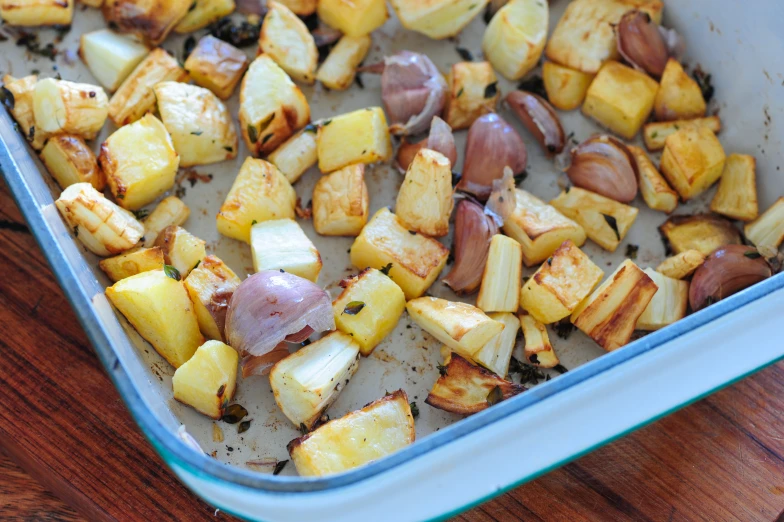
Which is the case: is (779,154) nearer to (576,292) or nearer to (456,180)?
(576,292)

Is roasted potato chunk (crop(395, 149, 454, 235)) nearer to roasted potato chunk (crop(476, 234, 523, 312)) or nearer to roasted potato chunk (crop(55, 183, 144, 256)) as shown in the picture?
roasted potato chunk (crop(476, 234, 523, 312))

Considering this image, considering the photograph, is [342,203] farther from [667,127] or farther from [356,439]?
[667,127]

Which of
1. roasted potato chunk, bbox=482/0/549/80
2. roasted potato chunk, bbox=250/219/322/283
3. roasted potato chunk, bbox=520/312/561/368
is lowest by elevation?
roasted potato chunk, bbox=250/219/322/283

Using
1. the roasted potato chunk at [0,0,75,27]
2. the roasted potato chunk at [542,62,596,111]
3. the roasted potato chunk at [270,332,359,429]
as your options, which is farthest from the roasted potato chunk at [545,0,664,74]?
the roasted potato chunk at [0,0,75,27]

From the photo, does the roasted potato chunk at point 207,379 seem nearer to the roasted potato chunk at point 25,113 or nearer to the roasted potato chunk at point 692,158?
the roasted potato chunk at point 25,113

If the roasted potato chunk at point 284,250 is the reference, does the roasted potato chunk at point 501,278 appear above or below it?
above

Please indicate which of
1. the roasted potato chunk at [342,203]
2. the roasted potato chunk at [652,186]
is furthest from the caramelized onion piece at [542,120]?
the roasted potato chunk at [342,203]
